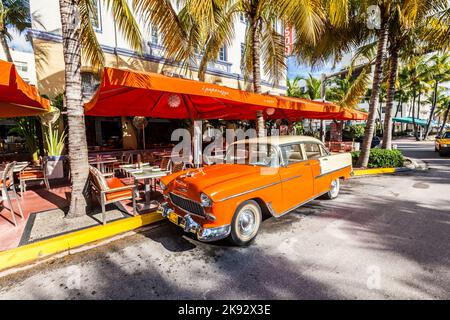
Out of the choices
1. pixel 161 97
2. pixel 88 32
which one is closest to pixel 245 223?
pixel 161 97

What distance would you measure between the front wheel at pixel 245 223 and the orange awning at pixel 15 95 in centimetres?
390

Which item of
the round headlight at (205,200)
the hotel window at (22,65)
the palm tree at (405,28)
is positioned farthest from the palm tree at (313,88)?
the hotel window at (22,65)

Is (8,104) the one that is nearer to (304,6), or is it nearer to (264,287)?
(264,287)

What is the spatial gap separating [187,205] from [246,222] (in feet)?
3.37

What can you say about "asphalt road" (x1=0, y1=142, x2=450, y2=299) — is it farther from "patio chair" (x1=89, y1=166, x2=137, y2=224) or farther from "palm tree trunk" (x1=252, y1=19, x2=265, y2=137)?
"palm tree trunk" (x1=252, y1=19, x2=265, y2=137)

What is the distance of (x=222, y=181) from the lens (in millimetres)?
3586

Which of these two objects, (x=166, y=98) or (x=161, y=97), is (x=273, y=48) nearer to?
(x=166, y=98)

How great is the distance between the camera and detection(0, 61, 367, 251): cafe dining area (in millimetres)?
4133

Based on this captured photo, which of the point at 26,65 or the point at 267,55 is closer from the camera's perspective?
the point at 267,55

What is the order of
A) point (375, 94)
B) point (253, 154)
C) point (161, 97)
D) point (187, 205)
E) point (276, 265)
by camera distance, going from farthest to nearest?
point (375, 94) → point (161, 97) → point (253, 154) → point (187, 205) → point (276, 265)

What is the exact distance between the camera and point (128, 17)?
6164 mm

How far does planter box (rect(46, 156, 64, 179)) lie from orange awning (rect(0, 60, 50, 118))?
2.19 m

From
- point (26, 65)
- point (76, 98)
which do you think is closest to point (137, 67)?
point (76, 98)
